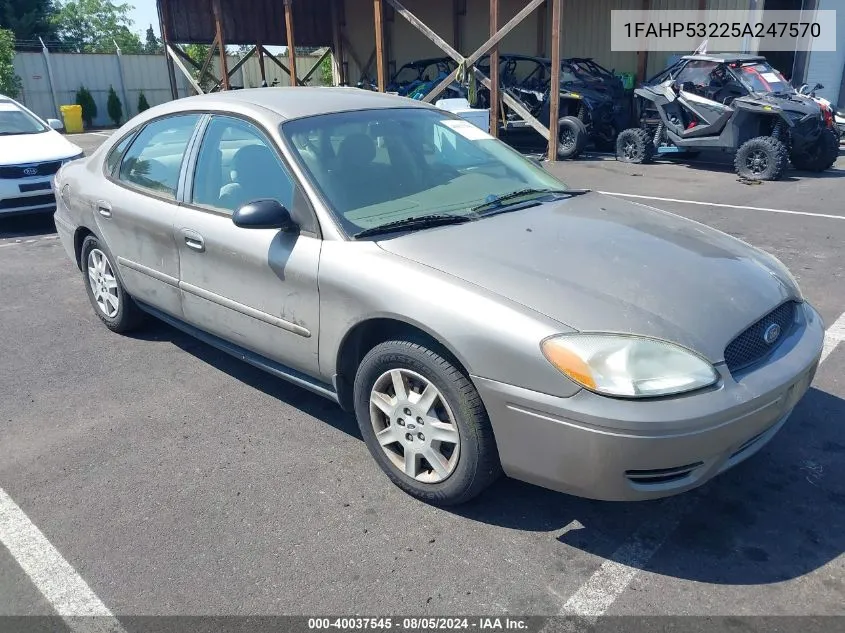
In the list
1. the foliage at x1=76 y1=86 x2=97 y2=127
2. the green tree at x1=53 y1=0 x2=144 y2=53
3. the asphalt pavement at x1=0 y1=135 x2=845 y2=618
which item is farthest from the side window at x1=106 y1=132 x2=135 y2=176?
the green tree at x1=53 y1=0 x2=144 y2=53

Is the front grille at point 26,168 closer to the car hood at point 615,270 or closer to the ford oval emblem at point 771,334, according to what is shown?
the car hood at point 615,270

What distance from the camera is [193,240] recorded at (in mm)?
3656

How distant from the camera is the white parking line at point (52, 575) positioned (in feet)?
7.77

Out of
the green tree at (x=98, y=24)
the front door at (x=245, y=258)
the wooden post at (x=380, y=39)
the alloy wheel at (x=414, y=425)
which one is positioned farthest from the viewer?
the green tree at (x=98, y=24)

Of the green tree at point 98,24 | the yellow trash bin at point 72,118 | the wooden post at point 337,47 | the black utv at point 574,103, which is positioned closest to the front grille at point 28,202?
the black utv at point 574,103

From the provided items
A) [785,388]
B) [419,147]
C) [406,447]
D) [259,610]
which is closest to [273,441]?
[406,447]

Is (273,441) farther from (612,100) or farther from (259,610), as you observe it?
(612,100)

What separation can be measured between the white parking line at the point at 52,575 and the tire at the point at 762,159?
10283mm

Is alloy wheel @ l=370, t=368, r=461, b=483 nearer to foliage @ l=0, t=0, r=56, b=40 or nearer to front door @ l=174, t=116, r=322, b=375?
front door @ l=174, t=116, r=322, b=375

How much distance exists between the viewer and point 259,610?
238 centimetres

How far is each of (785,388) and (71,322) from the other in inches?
187

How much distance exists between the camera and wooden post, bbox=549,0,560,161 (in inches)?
463

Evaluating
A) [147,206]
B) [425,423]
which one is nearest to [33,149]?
[147,206]

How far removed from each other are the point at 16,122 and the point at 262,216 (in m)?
7.96
